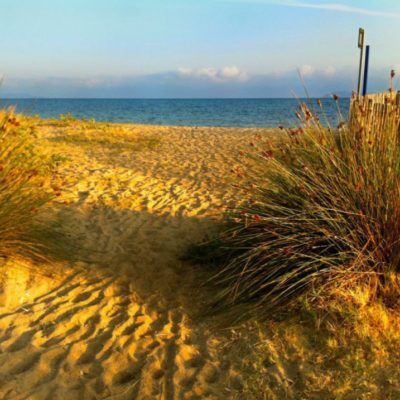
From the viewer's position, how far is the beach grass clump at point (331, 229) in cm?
333

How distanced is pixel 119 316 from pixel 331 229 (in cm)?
208

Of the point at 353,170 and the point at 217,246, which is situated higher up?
the point at 353,170

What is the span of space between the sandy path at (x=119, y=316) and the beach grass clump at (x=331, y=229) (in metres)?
0.58

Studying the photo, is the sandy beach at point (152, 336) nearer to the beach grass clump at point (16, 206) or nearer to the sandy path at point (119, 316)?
the sandy path at point (119, 316)

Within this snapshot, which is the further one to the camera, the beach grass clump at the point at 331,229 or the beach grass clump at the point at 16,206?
the beach grass clump at the point at 16,206

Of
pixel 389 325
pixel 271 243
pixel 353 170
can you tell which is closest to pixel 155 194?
pixel 271 243

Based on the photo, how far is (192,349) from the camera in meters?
3.19

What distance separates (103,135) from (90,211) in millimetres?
8906

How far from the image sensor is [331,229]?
11.6 feet

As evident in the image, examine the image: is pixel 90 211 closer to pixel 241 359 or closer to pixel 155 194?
pixel 155 194

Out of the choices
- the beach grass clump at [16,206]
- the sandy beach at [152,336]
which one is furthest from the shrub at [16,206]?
A: the sandy beach at [152,336]

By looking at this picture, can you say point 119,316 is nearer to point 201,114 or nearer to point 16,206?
point 16,206

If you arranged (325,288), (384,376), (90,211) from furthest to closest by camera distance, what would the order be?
(90,211), (325,288), (384,376)

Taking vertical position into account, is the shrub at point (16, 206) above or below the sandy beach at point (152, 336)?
above
